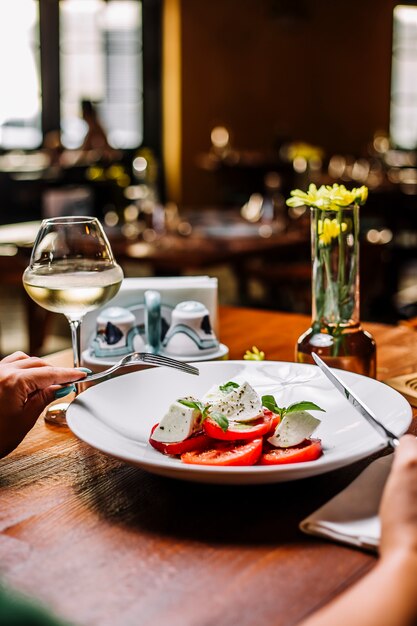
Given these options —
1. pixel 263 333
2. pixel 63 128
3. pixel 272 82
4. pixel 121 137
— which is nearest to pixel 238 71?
pixel 272 82

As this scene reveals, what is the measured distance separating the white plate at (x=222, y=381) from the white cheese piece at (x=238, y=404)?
76 mm

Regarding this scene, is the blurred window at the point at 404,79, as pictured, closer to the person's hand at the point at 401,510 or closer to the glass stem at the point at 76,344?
the glass stem at the point at 76,344

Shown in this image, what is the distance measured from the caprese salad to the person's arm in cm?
17

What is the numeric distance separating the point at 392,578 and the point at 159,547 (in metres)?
0.23

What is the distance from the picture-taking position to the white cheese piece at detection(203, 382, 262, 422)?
887 millimetres

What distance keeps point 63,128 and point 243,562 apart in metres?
7.19

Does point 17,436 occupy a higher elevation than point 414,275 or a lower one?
higher

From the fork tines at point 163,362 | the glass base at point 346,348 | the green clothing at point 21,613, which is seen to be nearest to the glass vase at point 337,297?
the glass base at point 346,348

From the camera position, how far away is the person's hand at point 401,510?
634mm

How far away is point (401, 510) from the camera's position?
66cm

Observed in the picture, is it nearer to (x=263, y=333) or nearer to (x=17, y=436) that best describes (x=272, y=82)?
(x=263, y=333)

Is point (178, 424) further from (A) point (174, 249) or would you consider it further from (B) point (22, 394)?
(A) point (174, 249)

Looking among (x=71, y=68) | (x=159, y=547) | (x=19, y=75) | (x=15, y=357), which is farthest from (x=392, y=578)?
(x=71, y=68)

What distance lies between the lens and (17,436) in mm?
959
